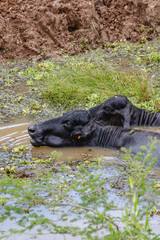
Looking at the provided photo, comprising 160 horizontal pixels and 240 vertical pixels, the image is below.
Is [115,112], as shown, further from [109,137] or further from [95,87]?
[95,87]

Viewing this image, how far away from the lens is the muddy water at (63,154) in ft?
13.4

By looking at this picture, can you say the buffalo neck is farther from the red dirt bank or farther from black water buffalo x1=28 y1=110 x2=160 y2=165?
the red dirt bank

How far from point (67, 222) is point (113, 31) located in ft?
35.6

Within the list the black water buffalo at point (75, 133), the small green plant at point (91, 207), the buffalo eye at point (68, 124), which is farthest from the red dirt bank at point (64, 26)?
the small green plant at point (91, 207)

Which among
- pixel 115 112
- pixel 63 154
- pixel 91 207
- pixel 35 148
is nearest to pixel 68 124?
pixel 63 154

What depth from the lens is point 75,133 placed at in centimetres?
683

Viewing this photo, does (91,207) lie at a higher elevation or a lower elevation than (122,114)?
higher

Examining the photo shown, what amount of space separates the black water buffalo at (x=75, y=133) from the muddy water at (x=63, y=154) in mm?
147

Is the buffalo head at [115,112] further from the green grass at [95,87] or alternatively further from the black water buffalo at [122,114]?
the green grass at [95,87]

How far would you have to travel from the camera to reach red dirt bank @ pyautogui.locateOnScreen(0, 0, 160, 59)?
13.9 m

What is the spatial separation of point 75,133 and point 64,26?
802 cm

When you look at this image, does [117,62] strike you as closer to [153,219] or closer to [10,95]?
[10,95]

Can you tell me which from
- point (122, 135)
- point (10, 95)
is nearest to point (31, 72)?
point (10, 95)

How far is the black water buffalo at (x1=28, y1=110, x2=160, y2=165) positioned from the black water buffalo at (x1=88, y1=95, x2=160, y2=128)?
1.25ft
